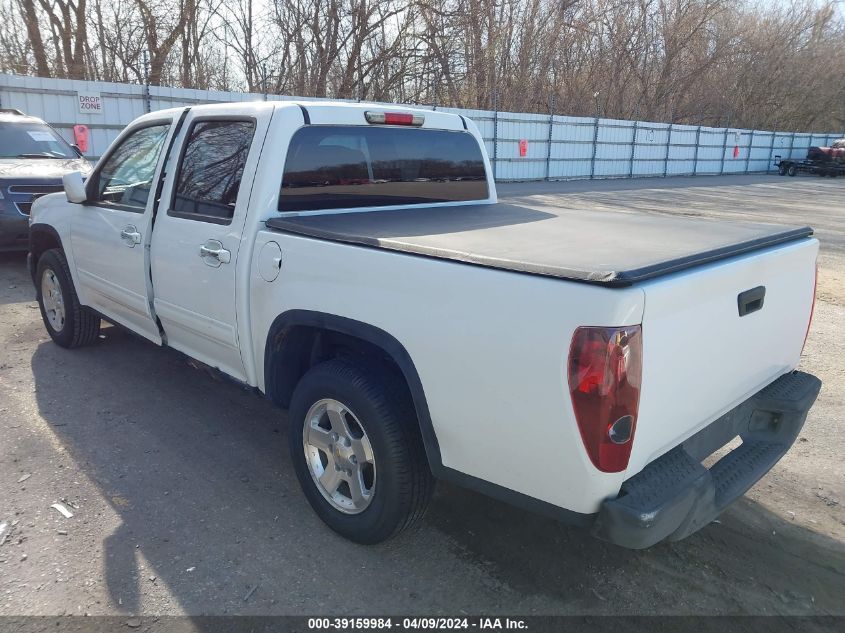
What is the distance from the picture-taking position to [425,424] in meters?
2.47

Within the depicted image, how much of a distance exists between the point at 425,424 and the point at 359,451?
0.46 m

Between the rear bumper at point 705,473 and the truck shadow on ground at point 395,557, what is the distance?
1.51 ft

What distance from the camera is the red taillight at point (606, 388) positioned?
1.93 m

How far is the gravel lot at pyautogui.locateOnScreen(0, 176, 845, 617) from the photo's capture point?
2.60 metres

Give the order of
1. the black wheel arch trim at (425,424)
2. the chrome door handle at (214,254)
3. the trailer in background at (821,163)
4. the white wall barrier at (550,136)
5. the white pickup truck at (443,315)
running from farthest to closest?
the trailer in background at (821,163), the white wall barrier at (550,136), the chrome door handle at (214,254), the black wheel arch trim at (425,424), the white pickup truck at (443,315)

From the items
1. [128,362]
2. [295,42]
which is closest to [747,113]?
[295,42]

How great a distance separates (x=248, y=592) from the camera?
263cm

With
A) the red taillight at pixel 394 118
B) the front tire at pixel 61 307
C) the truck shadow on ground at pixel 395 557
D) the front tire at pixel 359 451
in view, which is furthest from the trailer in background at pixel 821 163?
the front tire at pixel 359 451

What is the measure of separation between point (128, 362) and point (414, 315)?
365 cm

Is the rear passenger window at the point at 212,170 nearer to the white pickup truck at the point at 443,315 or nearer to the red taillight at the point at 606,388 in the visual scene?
the white pickup truck at the point at 443,315

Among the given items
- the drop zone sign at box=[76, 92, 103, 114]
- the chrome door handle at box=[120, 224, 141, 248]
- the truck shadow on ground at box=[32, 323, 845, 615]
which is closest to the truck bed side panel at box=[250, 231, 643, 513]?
the truck shadow on ground at box=[32, 323, 845, 615]

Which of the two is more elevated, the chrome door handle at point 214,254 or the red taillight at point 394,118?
the red taillight at point 394,118

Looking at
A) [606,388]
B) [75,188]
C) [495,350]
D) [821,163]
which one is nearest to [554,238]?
[495,350]

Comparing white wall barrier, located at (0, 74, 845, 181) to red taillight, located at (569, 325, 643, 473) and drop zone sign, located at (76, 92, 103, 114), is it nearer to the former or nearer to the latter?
drop zone sign, located at (76, 92, 103, 114)
